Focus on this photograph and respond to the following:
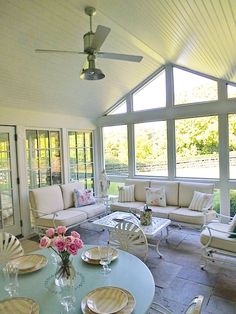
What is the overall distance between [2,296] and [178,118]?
4603 millimetres

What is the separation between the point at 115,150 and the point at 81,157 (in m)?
0.90

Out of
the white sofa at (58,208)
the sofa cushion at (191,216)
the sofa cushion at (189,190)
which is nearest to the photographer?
the sofa cushion at (191,216)

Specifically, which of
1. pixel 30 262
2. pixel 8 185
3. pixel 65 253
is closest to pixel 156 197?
pixel 8 185

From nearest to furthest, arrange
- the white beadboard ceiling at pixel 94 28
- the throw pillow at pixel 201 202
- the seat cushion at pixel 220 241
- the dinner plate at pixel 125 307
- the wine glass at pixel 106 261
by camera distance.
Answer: the dinner plate at pixel 125 307 → the wine glass at pixel 106 261 → the white beadboard ceiling at pixel 94 28 → the seat cushion at pixel 220 241 → the throw pillow at pixel 201 202

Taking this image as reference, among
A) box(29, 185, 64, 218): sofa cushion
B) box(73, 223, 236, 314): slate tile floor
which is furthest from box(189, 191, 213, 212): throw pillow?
box(29, 185, 64, 218): sofa cushion

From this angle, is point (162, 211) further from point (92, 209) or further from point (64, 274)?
point (64, 274)

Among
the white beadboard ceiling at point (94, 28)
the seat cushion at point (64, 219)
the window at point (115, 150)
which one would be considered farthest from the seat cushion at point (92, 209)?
the white beadboard ceiling at point (94, 28)

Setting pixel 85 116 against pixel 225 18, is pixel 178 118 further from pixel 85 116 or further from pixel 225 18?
pixel 225 18

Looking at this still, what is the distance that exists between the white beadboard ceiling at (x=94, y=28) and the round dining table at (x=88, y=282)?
2.11 metres

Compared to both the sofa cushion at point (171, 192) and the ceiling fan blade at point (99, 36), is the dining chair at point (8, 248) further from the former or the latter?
the sofa cushion at point (171, 192)

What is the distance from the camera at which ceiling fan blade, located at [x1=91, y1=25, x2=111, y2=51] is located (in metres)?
2.19

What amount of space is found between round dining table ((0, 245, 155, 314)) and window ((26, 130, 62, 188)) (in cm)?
317

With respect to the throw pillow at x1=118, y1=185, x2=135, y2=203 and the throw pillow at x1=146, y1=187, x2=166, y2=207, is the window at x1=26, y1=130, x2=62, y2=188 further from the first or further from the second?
the throw pillow at x1=146, y1=187, x2=166, y2=207

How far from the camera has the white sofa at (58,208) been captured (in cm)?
416
